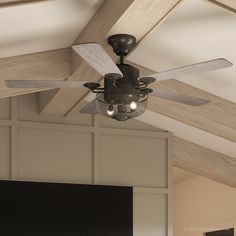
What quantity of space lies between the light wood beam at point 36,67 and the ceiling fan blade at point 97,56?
1.27 metres

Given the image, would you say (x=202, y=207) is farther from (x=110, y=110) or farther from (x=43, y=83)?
(x=43, y=83)

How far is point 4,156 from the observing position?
17.8 ft

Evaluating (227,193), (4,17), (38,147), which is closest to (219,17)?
(4,17)

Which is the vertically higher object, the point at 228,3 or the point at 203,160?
the point at 228,3

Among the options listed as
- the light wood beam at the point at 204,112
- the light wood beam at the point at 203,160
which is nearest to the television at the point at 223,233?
the light wood beam at the point at 203,160

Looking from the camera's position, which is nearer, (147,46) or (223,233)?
(147,46)

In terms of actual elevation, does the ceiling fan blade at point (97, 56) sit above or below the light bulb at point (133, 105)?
above

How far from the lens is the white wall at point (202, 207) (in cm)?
737

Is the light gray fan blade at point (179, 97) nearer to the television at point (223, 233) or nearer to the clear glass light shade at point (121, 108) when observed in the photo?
the clear glass light shade at point (121, 108)

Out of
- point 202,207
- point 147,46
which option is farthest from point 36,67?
point 202,207

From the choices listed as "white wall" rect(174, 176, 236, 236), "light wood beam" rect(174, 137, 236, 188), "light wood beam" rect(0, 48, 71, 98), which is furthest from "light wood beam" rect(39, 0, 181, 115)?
"white wall" rect(174, 176, 236, 236)

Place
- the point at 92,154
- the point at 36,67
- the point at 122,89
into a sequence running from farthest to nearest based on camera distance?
1. the point at 92,154
2. the point at 36,67
3. the point at 122,89

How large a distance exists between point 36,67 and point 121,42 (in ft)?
3.38

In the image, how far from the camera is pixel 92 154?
5762mm
